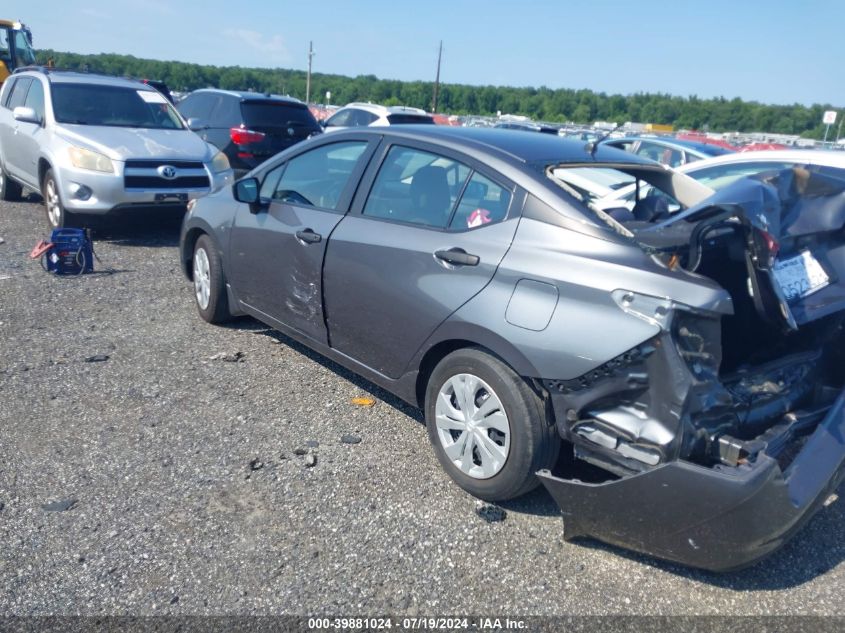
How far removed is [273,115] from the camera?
39.1 ft

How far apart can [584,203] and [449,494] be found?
153cm

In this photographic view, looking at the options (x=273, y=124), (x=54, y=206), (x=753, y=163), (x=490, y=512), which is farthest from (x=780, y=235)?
(x=273, y=124)

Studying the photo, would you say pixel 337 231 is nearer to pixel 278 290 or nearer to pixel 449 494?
pixel 278 290

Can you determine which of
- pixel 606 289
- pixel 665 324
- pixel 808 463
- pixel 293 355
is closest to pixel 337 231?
pixel 293 355

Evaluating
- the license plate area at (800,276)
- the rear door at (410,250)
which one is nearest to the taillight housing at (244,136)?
the rear door at (410,250)

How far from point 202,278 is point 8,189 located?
6774 millimetres

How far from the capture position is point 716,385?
2.91 metres

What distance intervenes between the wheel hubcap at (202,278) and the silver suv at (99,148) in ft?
9.70

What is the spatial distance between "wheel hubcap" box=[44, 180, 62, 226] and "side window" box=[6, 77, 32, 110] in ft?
6.35

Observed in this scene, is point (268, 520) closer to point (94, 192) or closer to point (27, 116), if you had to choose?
point (94, 192)

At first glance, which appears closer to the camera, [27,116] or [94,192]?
[94,192]

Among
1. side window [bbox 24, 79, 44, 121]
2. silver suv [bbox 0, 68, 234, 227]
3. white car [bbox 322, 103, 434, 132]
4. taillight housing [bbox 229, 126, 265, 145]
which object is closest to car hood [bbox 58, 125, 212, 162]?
silver suv [bbox 0, 68, 234, 227]

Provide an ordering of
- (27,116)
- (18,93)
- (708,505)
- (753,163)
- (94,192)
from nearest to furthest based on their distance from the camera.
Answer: (708,505) < (753,163) < (94,192) < (27,116) < (18,93)

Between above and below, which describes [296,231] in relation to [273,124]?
below
